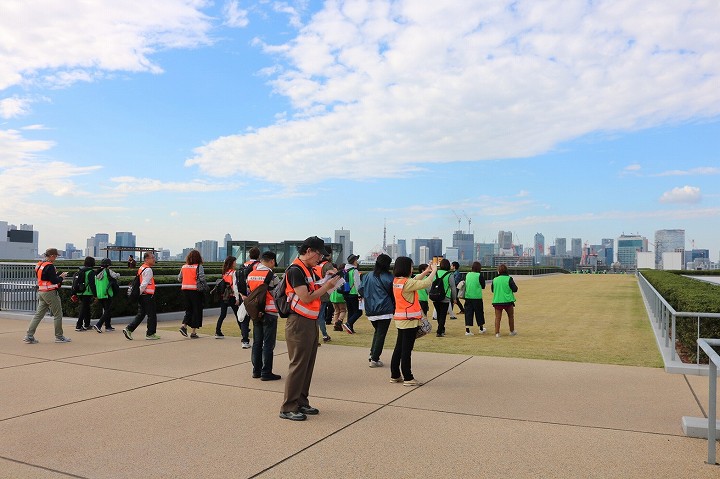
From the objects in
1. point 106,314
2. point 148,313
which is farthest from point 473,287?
point 106,314

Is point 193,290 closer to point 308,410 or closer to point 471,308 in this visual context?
point 471,308

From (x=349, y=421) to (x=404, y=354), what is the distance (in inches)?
73.6

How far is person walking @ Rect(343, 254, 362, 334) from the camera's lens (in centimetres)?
1251

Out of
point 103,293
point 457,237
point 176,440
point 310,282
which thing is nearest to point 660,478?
point 310,282

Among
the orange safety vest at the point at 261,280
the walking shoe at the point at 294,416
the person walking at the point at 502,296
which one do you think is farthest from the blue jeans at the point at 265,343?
the person walking at the point at 502,296

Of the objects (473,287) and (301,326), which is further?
(473,287)

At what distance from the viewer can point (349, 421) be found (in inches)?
219

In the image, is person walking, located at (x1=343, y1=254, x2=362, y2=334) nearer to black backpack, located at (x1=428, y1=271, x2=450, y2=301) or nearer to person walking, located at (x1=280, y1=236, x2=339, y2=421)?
black backpack, located at (x1=428, y1=271, x2=450, y2=301)

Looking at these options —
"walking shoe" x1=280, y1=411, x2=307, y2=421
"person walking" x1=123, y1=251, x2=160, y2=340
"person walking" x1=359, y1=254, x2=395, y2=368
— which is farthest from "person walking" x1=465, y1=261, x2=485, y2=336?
"walking shoe" x1=280, y1=411, x2=307, y2=421

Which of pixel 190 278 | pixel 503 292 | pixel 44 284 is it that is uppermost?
pixel 190 278

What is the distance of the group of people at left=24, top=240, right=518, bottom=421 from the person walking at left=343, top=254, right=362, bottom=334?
0.08 ft

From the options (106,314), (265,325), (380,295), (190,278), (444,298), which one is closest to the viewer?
(265,325)

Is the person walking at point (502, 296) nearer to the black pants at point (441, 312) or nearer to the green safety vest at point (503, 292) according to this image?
the green safety vest at point (503, 292)

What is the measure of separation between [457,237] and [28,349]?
19028 centimetres
